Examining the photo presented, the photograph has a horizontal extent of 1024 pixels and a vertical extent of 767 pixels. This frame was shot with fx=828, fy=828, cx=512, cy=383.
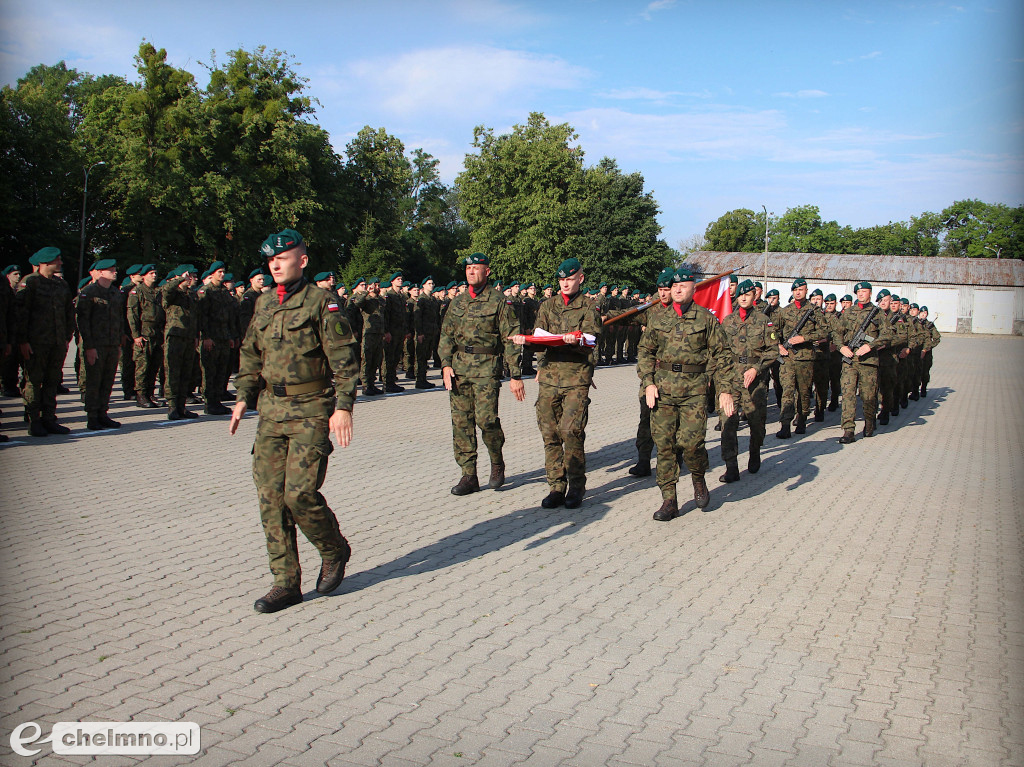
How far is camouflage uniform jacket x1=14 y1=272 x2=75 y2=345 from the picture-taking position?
34.1 ft

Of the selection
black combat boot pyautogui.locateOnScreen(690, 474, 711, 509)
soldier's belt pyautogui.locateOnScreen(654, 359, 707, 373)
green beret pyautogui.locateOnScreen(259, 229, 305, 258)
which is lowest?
black combat boot pyautogui.locateOnScreen(690, 474, 711, 509)

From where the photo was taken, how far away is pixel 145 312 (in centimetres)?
1277

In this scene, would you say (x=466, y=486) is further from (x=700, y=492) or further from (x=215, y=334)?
(x=215, y=334)

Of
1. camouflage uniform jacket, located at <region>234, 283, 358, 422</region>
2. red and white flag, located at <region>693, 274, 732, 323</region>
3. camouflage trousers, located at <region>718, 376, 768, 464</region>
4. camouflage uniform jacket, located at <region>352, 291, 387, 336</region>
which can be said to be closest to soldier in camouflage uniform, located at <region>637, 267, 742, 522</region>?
camouflage trousers, located at <region>718, 376, 768, 464</region>

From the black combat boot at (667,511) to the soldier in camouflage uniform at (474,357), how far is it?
5.41ft

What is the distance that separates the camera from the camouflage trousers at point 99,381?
10922 millimetres

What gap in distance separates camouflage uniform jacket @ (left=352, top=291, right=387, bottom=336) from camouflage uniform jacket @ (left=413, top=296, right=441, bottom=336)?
1614 mm

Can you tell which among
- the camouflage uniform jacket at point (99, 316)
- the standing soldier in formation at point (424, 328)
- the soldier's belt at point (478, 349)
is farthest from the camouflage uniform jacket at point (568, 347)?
the standing soldier in formation at point (424, 328)

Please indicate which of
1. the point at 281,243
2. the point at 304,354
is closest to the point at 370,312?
the point at 281,243

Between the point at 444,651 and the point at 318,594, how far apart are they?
1204 mm

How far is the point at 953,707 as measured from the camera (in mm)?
4039

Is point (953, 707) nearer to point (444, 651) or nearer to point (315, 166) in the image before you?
point (444, 651)

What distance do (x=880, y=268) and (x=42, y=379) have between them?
77398mm

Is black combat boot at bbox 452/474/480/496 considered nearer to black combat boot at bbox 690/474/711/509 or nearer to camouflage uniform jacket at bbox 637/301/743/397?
camouflage uniform jacket at bbox 637/301/743/397
